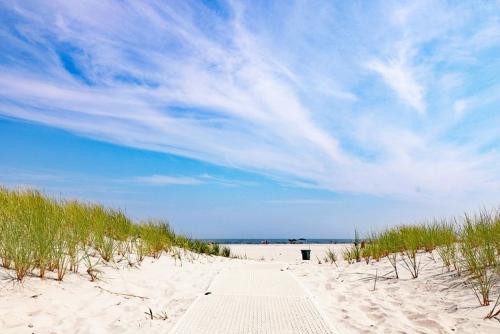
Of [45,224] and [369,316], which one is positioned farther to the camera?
[45,224]

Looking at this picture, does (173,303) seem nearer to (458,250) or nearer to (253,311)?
(253,311)

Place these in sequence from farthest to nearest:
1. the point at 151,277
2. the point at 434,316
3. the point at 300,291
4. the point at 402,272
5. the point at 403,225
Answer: the point at 403,225 → the point at 402,272 → the point at 151,277 → the point at 300,291 → the point at 434,316

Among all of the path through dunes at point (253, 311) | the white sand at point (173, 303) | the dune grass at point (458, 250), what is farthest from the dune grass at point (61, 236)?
the dune grass at point (458, 250)

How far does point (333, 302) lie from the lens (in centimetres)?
550

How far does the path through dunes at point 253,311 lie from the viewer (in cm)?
404

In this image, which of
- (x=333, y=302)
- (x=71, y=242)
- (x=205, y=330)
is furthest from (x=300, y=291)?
(x=71, y=242)

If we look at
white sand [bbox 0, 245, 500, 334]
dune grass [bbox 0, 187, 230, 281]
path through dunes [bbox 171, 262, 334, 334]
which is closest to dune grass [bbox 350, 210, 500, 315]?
white sand [bbox 0, 245, 500, 334]

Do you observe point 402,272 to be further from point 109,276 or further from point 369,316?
point 109,276

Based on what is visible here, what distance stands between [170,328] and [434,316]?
9.24ft

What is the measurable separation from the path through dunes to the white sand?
0.65 ft

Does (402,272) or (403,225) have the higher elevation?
(403,225)

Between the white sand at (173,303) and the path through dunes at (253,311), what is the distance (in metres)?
0.20

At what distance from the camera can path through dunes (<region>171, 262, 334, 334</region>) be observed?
4.04 m

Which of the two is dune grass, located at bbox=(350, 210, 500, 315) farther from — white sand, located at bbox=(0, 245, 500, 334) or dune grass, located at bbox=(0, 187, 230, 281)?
dune grass, located at bbox=(0, 187, 230, 281)
